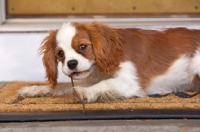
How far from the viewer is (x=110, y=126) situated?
5.79 feet

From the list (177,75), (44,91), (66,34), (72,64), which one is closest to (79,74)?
(72,64)

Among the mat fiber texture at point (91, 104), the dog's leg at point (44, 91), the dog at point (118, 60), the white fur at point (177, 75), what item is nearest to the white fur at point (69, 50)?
the dog at point (118, 60)

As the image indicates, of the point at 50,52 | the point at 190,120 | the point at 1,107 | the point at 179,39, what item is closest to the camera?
the point at 190,120

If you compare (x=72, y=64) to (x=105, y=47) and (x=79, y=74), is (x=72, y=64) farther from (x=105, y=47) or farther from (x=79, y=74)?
(x=105, y=47)

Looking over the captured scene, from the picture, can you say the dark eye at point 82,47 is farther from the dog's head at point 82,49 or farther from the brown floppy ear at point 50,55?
the brown floppy ear at point 50,55

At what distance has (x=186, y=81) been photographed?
7.72 feet

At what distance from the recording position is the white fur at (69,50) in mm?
2031

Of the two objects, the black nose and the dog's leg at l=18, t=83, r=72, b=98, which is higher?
the black nose

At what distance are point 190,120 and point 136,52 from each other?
1.69 ft

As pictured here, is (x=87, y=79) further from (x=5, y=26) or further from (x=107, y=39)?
(x=5, y=26)

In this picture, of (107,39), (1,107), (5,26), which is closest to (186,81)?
(107,39)

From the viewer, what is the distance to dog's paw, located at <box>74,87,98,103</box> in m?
2.05

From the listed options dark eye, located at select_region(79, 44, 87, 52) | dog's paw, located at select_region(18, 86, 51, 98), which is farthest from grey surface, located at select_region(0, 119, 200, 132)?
dog's paw, located at select_region(18, 86, 51, 98)

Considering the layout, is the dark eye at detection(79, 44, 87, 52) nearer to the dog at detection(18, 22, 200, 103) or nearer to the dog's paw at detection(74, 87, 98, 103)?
the dog at detection(18, 22, 200, 103)
